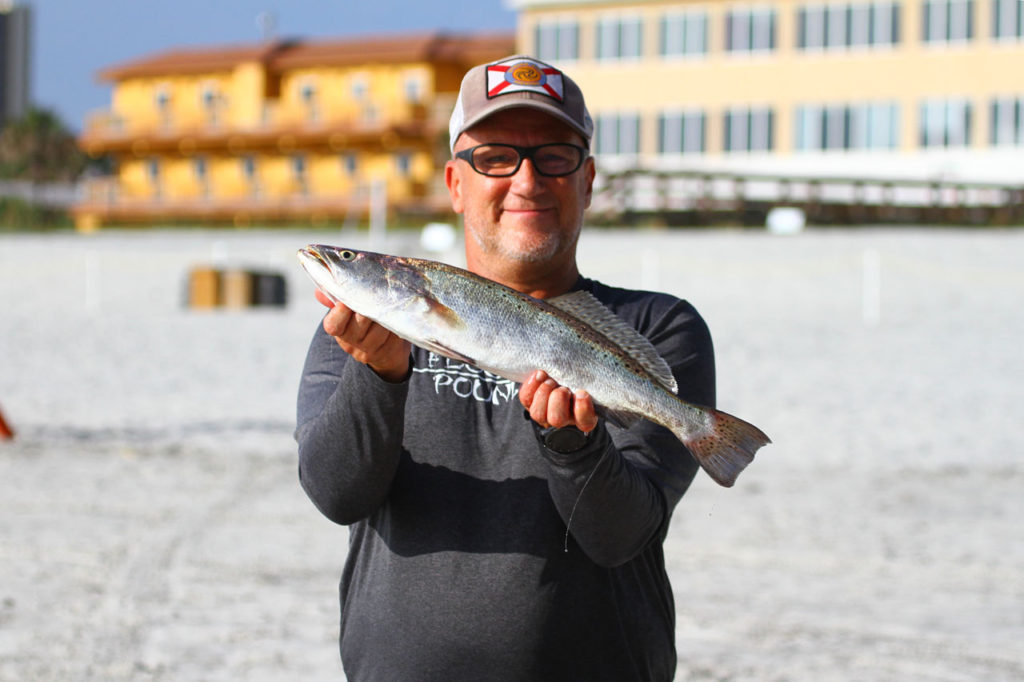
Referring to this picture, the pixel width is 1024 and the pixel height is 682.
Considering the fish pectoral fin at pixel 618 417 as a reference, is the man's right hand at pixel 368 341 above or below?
above

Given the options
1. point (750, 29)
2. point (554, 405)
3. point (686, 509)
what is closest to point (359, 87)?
point (750, 29)

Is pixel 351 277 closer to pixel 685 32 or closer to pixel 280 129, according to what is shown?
pixel 685 32

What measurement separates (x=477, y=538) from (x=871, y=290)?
24.4 metres

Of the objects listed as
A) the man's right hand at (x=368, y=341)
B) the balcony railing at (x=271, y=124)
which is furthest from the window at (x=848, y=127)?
the man's right hand at (x=368, y=341)

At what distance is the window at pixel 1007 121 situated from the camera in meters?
43.0

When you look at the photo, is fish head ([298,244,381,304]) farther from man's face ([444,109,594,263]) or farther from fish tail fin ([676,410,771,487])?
fish tail fin ([676,410,771,487])

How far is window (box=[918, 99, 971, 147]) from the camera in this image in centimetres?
4372

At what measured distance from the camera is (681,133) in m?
47.4

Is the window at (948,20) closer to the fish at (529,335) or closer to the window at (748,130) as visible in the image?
the window at (748,130)

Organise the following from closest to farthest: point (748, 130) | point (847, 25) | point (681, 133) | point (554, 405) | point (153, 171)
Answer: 1. point (554, 405)
2. point (847, 25)
3. point (748, 130)
4. point (681, 133)
5. point (153, 171)

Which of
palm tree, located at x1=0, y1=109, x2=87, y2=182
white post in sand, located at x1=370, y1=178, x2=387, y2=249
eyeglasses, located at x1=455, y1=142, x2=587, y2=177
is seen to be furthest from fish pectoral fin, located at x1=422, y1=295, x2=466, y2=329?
palm tree, located at x1=0, y1=109, x2=87, y2=182

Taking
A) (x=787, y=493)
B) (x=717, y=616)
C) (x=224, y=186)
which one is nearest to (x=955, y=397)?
(x=787, y=493)

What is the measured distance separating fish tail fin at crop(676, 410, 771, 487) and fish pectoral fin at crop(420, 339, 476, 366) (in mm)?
534

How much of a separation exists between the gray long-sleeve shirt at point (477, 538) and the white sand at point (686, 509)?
10.9 feet
